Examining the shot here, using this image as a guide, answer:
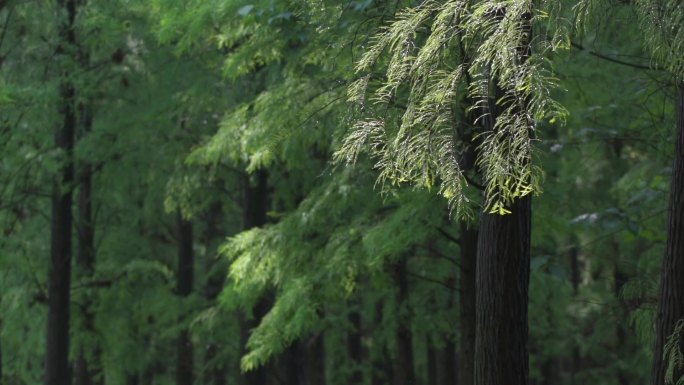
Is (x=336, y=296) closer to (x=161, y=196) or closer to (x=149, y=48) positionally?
(x=149, y=48)

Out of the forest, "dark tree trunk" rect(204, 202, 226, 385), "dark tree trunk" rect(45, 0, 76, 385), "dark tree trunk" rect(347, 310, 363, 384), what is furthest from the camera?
"dark tree trunk" rect(347, 310, 363, 384)

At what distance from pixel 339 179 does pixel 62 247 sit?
7247 millimetres

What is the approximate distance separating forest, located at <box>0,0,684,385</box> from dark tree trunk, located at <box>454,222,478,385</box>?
3cm

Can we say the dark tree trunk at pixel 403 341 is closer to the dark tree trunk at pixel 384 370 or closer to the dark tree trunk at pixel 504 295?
the dark tree trunk at pixel 384 370

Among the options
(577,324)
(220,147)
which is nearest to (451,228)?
(220,147)

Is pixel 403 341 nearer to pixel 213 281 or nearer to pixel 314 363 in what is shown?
pixel 213 281

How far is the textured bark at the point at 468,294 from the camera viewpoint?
34.4 feet

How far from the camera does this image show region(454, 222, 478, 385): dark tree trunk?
10500 mm

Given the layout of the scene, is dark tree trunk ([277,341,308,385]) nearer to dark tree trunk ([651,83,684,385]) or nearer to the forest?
the forest

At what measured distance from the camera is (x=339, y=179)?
11727mm

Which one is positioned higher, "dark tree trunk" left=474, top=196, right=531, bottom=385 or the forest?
the forest

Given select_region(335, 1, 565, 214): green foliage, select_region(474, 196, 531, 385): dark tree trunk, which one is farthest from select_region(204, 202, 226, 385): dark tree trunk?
select_region(335, 1, 565, 214): green foliage

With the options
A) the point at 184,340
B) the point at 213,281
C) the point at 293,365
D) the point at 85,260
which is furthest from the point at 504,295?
the point at 213,281

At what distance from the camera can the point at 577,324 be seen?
24469 millimetres
